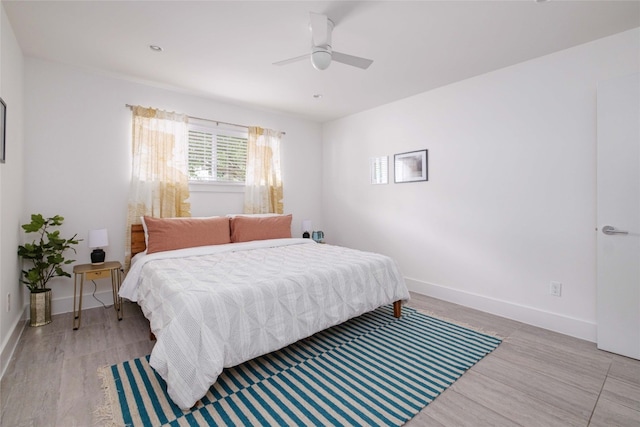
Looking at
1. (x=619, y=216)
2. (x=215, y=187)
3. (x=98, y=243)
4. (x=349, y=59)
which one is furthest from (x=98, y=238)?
(x=619, y=216)

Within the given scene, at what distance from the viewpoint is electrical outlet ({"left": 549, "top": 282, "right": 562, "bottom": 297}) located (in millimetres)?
2750

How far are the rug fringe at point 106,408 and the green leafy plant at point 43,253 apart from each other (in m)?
1.37

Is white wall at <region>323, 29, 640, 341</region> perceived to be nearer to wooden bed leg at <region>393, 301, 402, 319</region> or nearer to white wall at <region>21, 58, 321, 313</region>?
wooden bed leg at <region>393, 301, 402, 319</region>

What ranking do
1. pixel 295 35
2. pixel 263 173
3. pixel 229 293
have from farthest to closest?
pixel 263 173 < pixel 295 35 < pixel 229 293

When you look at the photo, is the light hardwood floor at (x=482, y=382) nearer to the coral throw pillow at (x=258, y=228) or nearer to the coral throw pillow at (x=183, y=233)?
the coral throw pillow at (x=183, y=233)

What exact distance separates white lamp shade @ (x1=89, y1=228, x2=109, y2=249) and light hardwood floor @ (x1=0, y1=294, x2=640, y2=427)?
0.76 m

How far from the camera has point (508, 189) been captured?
305 centimetres

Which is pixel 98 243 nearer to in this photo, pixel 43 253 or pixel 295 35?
pixel 43 253

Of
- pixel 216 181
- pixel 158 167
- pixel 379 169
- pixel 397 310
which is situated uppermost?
pixel 379 169

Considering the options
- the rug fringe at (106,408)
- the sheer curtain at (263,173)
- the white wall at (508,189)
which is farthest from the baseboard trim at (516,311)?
the rug fringe at (106,408)

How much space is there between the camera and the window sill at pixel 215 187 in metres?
3.90

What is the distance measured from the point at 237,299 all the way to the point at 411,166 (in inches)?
115

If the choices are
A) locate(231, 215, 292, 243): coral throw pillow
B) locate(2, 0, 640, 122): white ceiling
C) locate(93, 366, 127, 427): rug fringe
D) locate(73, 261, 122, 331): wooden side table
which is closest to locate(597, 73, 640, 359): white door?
locate(2, 0, 640, 122): white ceiling

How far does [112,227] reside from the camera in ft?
11.0
